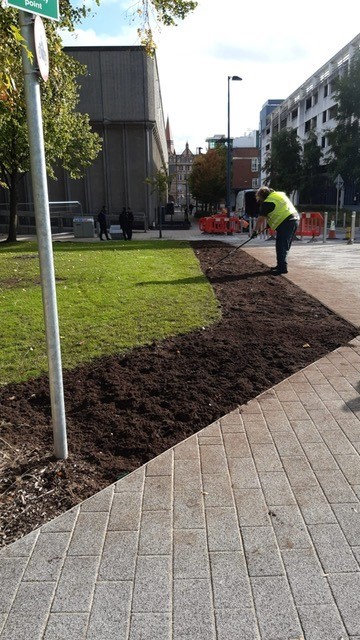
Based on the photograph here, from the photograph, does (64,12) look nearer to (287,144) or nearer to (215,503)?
(215,503)

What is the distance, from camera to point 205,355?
5.48 m

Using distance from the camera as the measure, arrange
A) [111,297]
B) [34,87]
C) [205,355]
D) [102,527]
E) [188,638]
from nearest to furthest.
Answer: [188,638], [102,527], [34,87], [205,355], [111,297]

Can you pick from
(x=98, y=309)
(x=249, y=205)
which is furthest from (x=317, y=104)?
(x=98, y=309)

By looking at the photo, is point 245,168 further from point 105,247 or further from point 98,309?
point 98,309

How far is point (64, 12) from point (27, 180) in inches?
1221

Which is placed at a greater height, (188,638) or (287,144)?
(287,144)

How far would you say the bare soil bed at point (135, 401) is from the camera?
3.15m

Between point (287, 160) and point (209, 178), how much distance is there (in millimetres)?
14605

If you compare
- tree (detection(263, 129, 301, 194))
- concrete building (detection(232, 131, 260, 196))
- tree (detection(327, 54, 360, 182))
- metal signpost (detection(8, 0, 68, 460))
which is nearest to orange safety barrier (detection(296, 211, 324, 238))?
tree (detection(327, 54, 360, 182))

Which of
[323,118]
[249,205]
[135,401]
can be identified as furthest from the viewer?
[323,118]

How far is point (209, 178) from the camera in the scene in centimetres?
6025

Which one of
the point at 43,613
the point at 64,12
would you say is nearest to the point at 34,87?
the point at 43,613

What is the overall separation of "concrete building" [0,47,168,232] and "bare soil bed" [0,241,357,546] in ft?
104

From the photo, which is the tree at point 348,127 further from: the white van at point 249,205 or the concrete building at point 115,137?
the concrete building at point 115,137
